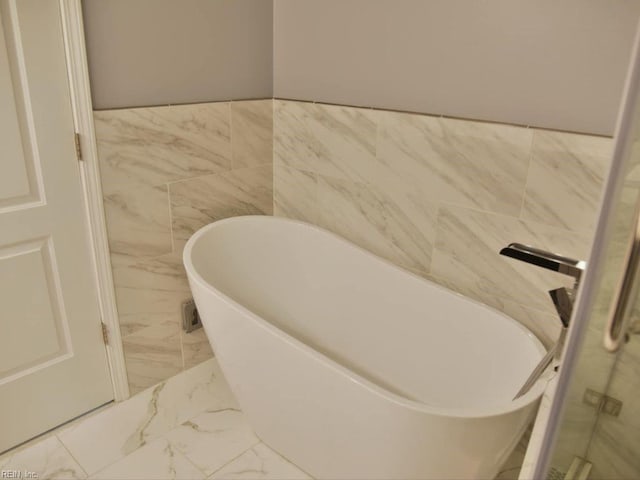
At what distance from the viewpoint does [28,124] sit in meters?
1.53

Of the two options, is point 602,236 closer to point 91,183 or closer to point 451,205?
point 451,205

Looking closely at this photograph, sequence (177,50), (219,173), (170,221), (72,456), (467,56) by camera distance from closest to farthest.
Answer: (467,56)
(72,456)
(177,50)
(170,221)
(219,173)

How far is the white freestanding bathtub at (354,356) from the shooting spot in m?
1.23

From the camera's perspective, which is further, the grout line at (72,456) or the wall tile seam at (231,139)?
the wall tile seam at (231,139)

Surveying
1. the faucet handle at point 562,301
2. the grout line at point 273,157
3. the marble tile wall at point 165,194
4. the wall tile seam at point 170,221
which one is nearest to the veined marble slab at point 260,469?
the marble tile wall at point 165,194

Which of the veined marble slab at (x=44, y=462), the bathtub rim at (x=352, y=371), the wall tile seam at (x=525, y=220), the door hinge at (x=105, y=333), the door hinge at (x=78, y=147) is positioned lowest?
the veined marble slab at (x=44, y=462)

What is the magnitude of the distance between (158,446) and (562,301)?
1500 millimetres

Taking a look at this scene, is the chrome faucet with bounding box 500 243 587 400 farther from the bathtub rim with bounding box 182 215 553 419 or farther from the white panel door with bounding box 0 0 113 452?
the white panel door with bounding box 0 0 113 452

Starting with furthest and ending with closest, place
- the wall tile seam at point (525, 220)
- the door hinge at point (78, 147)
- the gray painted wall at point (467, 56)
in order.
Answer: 1. the door hinge at point (78, 147)
2. the wall tile seam at point (525, 220)
3. the gray painted wall at point (467, 56)

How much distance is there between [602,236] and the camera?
24.1 inches

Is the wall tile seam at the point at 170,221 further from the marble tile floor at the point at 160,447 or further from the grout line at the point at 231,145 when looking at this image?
the marble tile floor at the point at 160,447

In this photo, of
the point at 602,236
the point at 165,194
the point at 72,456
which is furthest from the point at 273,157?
the point at 602,236

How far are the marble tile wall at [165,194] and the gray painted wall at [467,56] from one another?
0.37 m

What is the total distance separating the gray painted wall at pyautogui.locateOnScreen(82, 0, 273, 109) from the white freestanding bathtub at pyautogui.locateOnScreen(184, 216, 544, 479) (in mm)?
582
